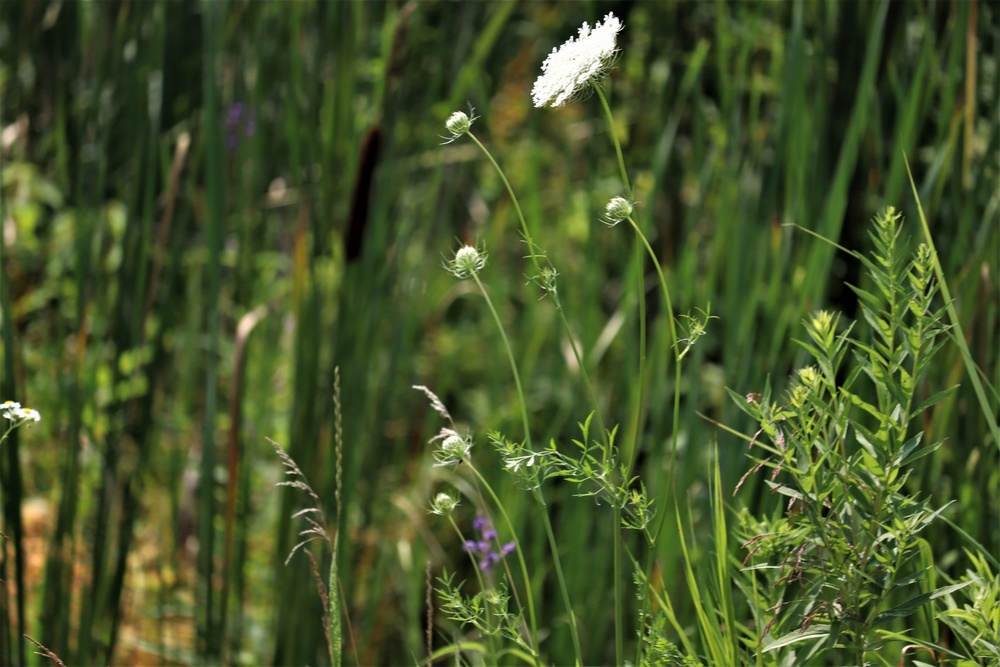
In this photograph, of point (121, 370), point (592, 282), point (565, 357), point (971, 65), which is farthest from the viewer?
point (565, 357)

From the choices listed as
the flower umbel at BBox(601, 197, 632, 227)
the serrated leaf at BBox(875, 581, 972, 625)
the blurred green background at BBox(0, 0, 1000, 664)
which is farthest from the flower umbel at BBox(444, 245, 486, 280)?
the serrated leaf at BBox(875, 581, 972, 625)

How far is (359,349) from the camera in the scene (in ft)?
3.68

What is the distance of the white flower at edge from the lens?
55 centimetres

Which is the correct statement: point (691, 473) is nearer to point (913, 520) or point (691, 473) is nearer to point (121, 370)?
point (913, 520)

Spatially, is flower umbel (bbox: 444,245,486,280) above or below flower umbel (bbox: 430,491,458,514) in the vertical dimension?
above

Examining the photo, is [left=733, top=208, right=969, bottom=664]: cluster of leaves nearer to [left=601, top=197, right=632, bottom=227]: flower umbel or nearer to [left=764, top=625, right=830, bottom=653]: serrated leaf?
[left=764, top=625, right=830, bottom=653]: serrated leaf

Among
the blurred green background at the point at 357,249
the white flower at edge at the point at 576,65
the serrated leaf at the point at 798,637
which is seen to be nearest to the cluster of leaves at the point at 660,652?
the serrated leaf at the point at 798,637

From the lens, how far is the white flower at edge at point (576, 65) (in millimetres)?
555

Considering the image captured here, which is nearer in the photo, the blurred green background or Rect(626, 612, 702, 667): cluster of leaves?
Rect(626, 612, 702, 667): cluster of leaves

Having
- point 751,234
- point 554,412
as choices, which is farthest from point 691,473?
point 554,412

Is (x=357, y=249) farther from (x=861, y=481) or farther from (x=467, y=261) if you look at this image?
(x=861, y=481)

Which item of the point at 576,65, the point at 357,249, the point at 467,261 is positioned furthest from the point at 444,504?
the point at 357,249

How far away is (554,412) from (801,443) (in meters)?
1.38

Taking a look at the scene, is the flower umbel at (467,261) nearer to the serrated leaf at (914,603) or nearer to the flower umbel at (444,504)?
the flower umbel at (444,504)
